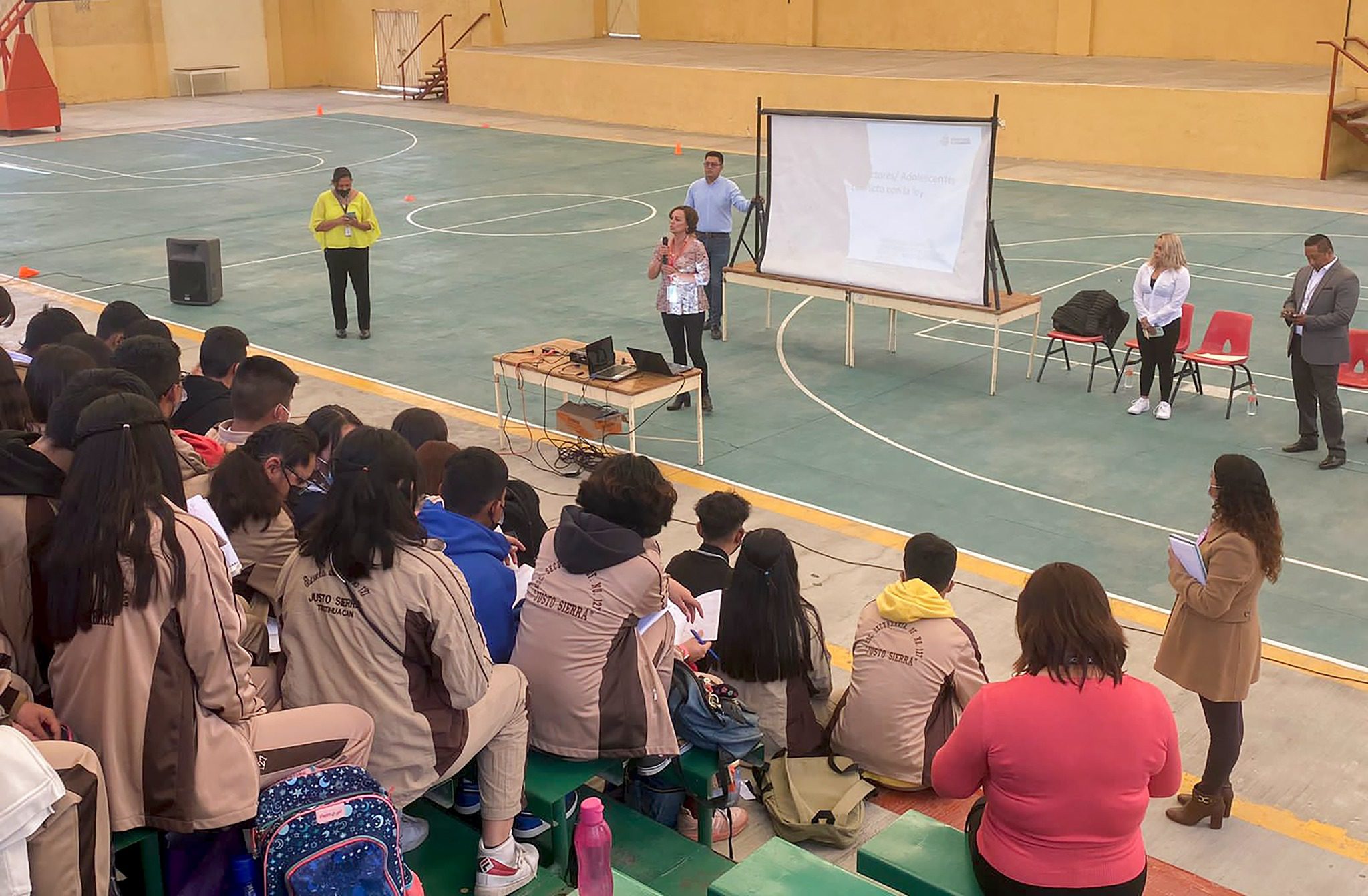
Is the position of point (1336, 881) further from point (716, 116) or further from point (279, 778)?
→ point (716, 116)

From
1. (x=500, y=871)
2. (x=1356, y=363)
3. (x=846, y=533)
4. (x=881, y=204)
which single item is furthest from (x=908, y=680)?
(x=881, y=204)

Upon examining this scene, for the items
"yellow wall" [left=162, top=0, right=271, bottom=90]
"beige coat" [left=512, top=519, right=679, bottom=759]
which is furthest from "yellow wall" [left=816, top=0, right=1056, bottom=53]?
"beige coat" [left=512, top=519, right=679, bottom=759]

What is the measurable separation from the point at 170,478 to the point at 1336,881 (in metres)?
5.09

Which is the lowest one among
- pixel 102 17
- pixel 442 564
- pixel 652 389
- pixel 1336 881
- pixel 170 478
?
pixel 1336 881

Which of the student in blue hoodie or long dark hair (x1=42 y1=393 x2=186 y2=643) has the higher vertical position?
long dark hair (x1=42 y1=393 x2=186 y2=643)

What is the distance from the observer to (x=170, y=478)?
181 inches

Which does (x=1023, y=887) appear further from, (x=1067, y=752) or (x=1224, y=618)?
(x=1224, y=618)

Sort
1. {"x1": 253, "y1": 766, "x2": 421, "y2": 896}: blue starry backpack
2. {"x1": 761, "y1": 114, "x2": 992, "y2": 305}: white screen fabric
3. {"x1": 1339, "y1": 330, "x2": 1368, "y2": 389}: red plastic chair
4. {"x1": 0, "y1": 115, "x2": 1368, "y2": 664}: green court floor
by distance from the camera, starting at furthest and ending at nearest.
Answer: {"x1": 761, "y1": 114, "x2": 992, "y2": 305}: white screen fabric
{"x1": 1339, "y1": 330, "x2": 1368, "y2": 389}: red plastic chair
{"x1": 0, "y1": 115, "x2": 1368, "y2": 664}: green court floor
{"x1": 253, "y1": 766, "x2": 421, "y2": 896}: blue starry backpack

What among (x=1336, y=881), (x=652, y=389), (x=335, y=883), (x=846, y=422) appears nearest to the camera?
(x=335, y=883)

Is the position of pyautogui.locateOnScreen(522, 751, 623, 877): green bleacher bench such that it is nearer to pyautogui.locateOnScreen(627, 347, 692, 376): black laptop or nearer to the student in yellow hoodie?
the student in yellow hoodie

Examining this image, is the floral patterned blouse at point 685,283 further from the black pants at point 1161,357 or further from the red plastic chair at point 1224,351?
the red plastic chair at point 1224,351

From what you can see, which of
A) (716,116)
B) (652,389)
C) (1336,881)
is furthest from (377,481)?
(716,116)

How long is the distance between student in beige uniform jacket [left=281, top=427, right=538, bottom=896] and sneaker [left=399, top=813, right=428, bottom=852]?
29 cm

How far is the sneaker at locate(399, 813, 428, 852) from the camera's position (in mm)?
5191
